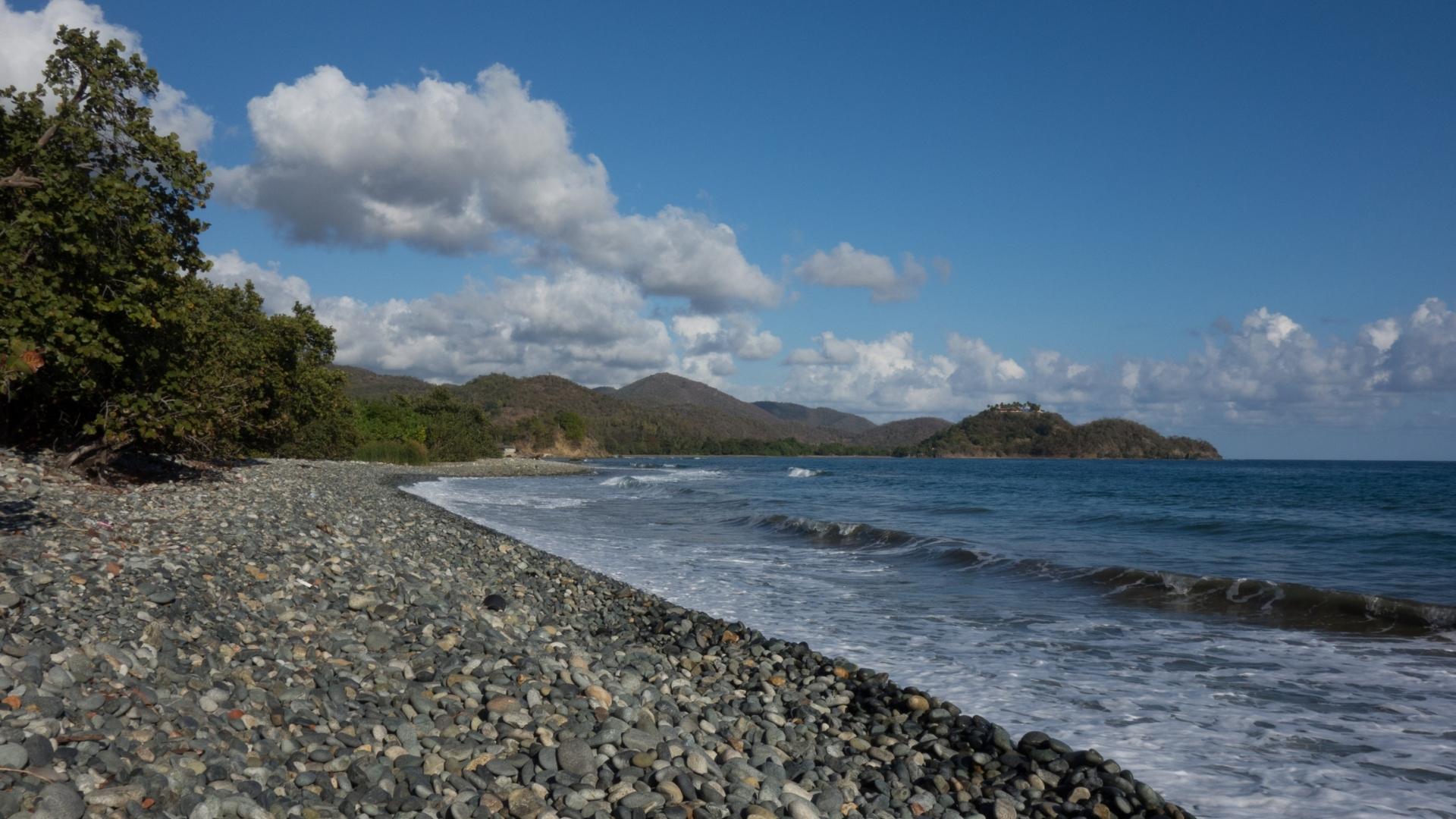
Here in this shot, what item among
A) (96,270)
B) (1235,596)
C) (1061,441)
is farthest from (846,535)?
(1061,441)

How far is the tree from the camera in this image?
1282 cm

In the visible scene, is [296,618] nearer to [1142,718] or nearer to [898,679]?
[898,679]

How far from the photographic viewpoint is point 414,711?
18.2ft

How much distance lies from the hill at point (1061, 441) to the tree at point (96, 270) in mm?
172236

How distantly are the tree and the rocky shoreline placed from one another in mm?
5002

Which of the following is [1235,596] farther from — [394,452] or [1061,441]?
[1061,441]

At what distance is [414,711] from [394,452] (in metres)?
61.6

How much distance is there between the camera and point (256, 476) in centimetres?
2434

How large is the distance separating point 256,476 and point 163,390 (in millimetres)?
8976

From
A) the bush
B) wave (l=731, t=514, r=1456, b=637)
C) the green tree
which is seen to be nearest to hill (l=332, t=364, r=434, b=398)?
the green tree

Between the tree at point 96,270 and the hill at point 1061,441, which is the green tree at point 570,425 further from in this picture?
the tree at point 96,270

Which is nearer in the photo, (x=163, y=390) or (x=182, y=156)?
(x=182, y=156)

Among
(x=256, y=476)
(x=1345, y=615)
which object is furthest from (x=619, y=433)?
(x=1345, y=615)

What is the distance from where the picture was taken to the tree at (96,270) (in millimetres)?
12820
